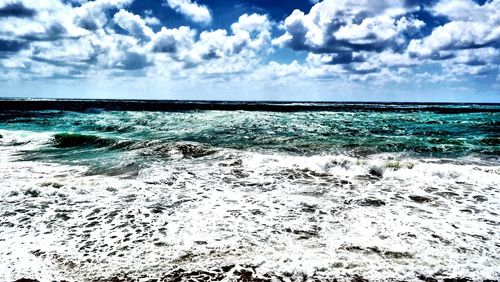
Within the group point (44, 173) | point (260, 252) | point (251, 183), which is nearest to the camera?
point (260, 252)

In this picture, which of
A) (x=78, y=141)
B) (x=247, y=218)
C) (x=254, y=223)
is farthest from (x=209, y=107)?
(x=254, y=223)

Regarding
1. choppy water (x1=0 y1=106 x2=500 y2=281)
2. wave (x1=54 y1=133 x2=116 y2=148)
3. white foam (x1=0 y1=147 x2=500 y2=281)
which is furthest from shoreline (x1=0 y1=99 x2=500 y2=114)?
white foam (x1=0 y1=147 x2=500 y2=281)

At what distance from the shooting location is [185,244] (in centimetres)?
677

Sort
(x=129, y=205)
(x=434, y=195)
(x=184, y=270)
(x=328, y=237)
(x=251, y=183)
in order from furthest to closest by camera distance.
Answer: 1. (x=251, y=183)
2. (x=434, y=195)
3. (x=129, y=205)
4. (x=328, y=237)
5. (x=184, y=270)

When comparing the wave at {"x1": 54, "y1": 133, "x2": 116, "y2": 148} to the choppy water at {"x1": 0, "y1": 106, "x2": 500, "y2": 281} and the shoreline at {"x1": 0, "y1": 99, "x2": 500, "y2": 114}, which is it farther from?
the shoreline at {"x1": 0, "y1": 99, "x2": 500, "y2": 114}

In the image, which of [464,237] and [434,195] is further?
[434,195]

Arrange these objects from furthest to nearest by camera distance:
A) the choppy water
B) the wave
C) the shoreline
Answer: the shoreline → the wave → the choppy water

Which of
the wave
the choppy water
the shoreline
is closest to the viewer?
the choppy water

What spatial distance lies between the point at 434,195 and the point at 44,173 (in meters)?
12.8

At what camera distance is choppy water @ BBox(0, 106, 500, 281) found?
5898mm

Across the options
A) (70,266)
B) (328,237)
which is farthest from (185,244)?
(328,237)

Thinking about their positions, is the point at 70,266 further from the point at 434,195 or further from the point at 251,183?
the point at 434,195

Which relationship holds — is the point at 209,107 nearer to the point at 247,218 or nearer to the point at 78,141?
the point at 78,141

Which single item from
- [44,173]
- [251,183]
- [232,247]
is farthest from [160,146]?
[232,247]
